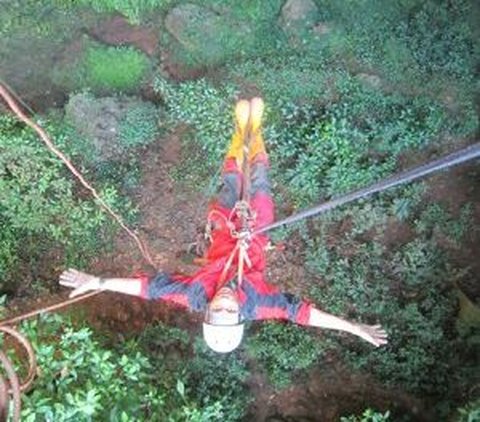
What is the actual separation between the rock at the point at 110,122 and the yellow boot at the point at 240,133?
178cm

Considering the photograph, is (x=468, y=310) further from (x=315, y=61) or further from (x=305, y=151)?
(x=315, y=61)

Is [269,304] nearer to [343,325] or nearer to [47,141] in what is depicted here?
[343,325]

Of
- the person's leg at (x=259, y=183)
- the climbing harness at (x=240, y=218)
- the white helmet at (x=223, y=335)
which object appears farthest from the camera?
Result: the person's leg at (x=259, y=183)

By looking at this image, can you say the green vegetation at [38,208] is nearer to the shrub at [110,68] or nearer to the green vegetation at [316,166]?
the green vegetation at [316,166]

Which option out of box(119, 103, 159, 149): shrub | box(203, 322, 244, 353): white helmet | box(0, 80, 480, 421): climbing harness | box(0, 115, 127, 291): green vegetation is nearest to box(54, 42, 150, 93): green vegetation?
box(119, 103, 159, 149): shrub

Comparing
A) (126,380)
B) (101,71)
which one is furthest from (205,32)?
(126,380)

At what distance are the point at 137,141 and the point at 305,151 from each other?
1.76m

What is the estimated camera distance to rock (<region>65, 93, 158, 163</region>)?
22.7ft

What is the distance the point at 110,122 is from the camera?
7.00 m

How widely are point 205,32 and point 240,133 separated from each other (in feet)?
7.89

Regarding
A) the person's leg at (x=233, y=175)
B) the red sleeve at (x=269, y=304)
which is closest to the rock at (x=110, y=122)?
the person's leg at (x=233, y=175)

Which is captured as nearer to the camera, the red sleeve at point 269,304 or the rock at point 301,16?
the red sleeve at point 269,304

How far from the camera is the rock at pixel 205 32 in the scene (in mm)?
7473

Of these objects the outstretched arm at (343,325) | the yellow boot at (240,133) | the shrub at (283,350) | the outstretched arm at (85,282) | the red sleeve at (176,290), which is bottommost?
the shrub at (283,350)
